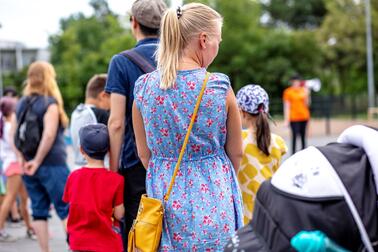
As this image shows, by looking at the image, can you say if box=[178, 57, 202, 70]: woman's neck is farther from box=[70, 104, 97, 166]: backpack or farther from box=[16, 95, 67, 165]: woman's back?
box=[16, 95, 67, 165]: woman's back

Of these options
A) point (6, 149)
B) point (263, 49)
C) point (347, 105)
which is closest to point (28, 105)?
point (6, 149)

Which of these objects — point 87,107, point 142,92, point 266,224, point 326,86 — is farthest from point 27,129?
point 326,86

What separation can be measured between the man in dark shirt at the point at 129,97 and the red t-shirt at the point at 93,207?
9 cm

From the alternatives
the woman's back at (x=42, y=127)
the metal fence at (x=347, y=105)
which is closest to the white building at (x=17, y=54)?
the metal fence at (x=347, y=105)

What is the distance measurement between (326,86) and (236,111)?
42.2 metres

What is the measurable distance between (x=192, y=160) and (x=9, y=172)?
4602mm

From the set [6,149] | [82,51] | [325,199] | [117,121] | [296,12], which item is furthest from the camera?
[296,12]

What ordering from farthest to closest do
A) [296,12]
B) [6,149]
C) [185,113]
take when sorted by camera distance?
[296,12]
[6,149]
[185,113]

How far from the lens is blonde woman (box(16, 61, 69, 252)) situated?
5.80 meters

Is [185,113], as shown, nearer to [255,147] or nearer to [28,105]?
[255,147]

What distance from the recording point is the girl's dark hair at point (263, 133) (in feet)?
15.6

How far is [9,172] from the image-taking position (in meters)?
7.25

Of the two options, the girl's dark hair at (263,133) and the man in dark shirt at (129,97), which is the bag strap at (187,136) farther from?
the girl's dark hair at (263,133)

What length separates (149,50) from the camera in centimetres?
374
